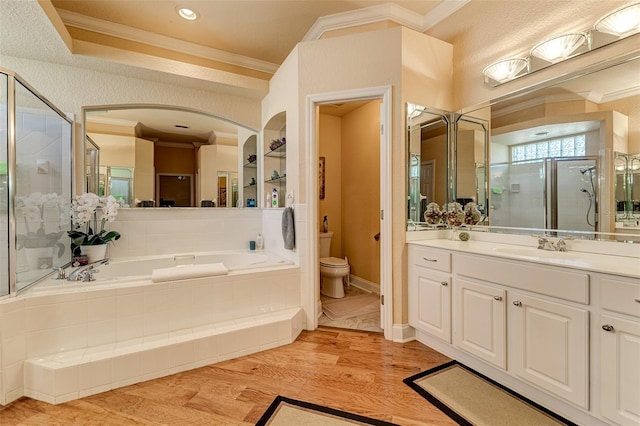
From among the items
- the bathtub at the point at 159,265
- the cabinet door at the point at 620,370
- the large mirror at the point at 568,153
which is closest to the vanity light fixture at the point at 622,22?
the large mirror at the point at 568,153

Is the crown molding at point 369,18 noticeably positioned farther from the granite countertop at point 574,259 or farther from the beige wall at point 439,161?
the granite countertop at point 574,259

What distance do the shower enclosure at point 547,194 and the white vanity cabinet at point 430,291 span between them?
631 mm

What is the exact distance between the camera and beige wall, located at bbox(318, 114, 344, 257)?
4.22m

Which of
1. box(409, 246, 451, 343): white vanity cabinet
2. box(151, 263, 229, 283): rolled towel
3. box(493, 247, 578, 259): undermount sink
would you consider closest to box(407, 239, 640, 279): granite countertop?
box(493, 247, 578, 259): undermount sink

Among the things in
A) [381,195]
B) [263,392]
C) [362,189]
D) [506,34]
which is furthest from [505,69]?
[263,392]

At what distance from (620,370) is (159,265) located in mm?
3402

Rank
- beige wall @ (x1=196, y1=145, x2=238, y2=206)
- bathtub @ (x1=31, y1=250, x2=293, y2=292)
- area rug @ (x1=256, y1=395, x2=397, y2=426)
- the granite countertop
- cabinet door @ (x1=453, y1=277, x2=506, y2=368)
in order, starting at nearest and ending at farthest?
the granite countertop
area rug @ (x1=256, y1=395, x2=397, y2=426)
cabinet door @ (x1=453, y1=277, x2=506, y2=368)
bathtub @ (x1=31, y1=250, x2=293, y2=292)
beige wall @ (x1=196, y1=145, x2=238, y2=206)

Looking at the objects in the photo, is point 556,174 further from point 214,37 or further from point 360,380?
point 214,37

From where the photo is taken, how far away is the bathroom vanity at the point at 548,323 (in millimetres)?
1229

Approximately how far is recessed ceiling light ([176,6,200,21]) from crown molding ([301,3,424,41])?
107 centimetres

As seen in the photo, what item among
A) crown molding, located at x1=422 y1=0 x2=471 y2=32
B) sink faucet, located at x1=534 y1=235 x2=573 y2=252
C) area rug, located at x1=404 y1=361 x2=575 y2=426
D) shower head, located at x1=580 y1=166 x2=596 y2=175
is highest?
crown molding, located at x1=422 y1=0 x2=471 y2=32

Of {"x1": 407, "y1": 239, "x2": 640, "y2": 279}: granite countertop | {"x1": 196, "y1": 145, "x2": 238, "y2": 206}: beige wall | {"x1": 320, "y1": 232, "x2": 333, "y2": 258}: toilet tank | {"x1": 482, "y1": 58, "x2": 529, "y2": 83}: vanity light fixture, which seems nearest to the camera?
{"x1": 407, "y1": 239, "x2": 640, "y2": 279}: granite countertop

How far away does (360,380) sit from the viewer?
5.98ft

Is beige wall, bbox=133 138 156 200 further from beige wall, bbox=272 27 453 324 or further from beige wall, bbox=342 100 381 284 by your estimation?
beige wall, bbox=342 100 381 284
